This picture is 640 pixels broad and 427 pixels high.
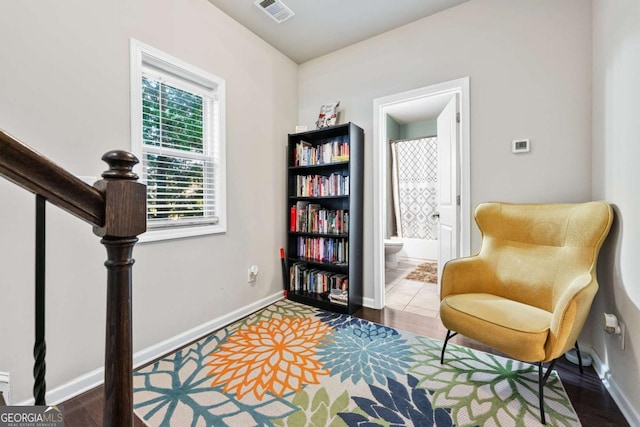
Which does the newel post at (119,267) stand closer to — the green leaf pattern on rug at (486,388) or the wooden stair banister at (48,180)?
the wooden stair banister at (48,180)

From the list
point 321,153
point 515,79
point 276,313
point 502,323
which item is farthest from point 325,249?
point 515,79

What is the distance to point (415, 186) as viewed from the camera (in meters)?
5.00

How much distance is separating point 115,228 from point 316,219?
236 centimetres

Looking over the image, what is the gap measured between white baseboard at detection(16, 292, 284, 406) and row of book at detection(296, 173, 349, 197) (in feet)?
3.70

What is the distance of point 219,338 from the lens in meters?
2.13

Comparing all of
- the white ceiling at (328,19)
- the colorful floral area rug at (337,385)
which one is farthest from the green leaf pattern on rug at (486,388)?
the white ceiling at (328,19)

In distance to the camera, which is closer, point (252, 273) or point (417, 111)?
point (252, 273)

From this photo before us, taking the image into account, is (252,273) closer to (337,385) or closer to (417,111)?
(337,385)

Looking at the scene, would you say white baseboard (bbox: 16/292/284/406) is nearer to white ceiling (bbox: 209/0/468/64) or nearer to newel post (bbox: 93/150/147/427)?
newel post (bbox: 93/150/147/427)

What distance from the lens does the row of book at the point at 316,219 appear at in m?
2.75

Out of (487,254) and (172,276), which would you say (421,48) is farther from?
(172,276)

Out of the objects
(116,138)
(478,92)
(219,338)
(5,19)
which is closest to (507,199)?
(478,92)

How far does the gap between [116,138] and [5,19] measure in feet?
2.18

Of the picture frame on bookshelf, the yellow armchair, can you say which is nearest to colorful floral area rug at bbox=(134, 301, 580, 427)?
the yellow armchair
